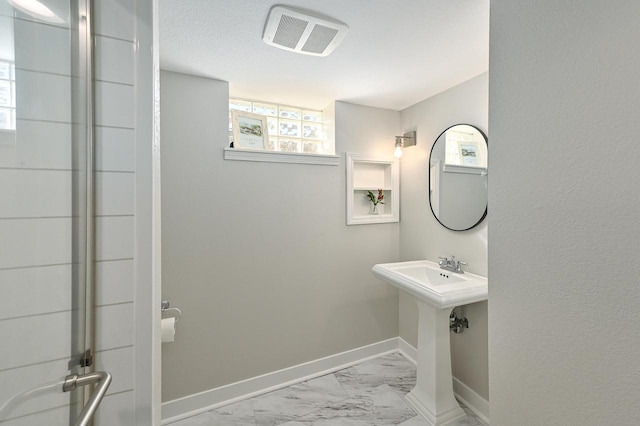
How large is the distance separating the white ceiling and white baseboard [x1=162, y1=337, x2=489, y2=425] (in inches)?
84.2

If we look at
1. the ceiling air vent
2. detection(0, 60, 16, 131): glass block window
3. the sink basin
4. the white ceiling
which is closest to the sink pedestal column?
the sink basin

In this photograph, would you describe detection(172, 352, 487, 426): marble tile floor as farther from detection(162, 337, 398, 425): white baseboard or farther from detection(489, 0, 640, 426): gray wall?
detection(489, 0, 640, 426): gray wall

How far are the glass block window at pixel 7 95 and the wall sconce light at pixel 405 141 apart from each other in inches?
87.6

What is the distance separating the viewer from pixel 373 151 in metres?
2.32

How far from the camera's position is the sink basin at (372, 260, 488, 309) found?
4.75 feet

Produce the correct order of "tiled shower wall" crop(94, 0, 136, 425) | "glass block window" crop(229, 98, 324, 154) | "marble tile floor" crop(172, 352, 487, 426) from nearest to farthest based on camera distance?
"tiled shower wall" crop(94, 0, 136, 425) < "marble tile floor" crop(172, 352, 487, 426) < "glass block window" crop(229, 98, 324, 154)

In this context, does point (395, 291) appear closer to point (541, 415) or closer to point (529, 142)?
point (541, 415)

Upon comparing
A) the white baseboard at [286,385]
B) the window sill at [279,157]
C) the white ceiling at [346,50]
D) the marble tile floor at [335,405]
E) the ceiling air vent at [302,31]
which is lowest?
the marble tile floor at [335,405]

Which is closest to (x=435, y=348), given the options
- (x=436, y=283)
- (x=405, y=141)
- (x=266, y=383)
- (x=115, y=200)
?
(x=436, y=283)

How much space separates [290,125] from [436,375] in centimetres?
216

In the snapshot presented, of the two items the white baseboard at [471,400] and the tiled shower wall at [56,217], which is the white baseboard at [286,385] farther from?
the tiled shower wall at [56,217]

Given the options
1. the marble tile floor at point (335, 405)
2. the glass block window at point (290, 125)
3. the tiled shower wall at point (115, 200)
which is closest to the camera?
the tiled shower wall at point (115, 200)

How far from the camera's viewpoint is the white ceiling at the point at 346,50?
1146mm

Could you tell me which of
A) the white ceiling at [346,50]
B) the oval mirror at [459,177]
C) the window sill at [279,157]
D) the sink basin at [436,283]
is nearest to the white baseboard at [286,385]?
the sink basin at [436,283]
